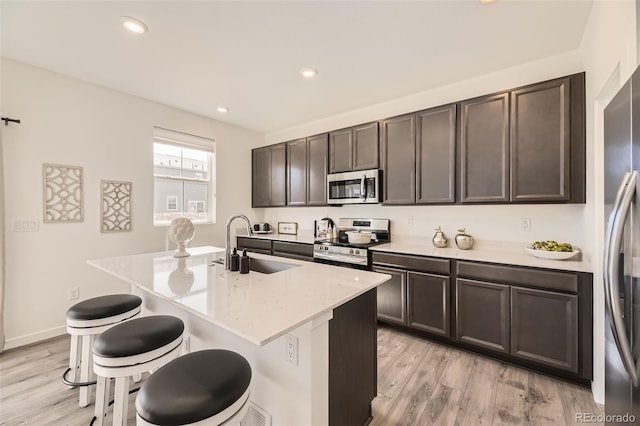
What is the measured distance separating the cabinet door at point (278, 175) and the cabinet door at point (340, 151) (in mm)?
963

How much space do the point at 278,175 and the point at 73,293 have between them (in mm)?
2967

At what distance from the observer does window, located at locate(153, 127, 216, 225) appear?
3.67 metres

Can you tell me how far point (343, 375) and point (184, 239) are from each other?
1.71 m

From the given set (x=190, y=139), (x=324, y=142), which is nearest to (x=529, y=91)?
(x=324, y=142)

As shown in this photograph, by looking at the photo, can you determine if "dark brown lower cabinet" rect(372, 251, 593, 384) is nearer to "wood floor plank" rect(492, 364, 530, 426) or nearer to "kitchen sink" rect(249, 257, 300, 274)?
"wood floor plank" rect(492, 364, 530, 426)

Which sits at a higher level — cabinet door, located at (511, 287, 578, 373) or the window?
the window

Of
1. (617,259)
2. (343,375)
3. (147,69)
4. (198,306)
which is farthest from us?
(147,69)

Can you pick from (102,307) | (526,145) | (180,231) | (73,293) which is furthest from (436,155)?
(73,293)

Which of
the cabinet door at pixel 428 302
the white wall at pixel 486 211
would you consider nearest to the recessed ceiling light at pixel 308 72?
the white wall at pixel 486 211

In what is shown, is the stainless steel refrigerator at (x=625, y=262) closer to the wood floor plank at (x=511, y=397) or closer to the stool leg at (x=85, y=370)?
the wood floor plank at (x=511, y=397)

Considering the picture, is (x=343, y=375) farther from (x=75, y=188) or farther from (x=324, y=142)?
(x=75, y=188)

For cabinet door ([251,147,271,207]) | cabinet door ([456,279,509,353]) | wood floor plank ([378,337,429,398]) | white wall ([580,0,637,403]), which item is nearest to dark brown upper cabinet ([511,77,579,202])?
white wall ([580,0,637,403])

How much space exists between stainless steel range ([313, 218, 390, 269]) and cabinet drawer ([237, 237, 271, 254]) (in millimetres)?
1063

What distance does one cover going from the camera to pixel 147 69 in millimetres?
2691
